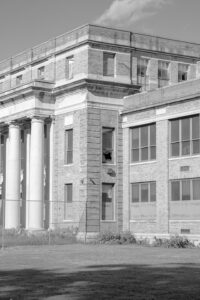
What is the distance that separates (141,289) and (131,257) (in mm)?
11813

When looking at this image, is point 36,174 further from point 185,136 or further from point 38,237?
point 185,136

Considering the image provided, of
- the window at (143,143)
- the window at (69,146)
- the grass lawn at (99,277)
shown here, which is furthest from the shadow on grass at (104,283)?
the window at (69,146)

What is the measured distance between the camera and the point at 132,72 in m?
46.2

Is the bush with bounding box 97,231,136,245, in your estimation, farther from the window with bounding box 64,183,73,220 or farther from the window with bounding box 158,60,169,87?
the window with bounding box 158,60,169,87

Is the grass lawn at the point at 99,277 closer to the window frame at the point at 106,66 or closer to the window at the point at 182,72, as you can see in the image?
the window frame at the point at 106,66

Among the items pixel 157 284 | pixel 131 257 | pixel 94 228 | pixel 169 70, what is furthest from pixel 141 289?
pixel 169 70

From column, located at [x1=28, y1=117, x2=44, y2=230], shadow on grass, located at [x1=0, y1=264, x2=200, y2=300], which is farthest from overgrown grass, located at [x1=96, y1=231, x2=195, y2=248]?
shadow on grass, located at [x1=0, y1=264, x2=200, y2=300]

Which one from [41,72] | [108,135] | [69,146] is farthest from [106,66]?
[41,72]

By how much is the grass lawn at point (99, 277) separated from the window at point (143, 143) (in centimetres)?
1483

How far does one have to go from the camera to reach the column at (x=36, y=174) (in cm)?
4572

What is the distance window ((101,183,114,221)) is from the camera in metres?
44.3

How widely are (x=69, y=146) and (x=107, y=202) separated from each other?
5.00 meters

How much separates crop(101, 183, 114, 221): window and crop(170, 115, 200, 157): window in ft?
20.3

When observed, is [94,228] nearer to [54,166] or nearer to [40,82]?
[54,166]
